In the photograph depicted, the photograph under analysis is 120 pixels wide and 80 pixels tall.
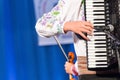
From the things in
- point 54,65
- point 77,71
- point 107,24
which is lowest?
point 54,65

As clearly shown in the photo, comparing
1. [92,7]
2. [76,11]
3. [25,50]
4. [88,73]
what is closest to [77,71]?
[88,73]

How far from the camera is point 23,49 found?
Answer: 113 inches

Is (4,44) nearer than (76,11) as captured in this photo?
No

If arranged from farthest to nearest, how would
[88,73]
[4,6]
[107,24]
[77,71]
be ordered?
[4,6] < [77,71] < [88,73] < [107,24]

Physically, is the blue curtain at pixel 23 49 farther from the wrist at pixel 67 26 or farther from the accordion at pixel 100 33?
the accordion at pixel 100 33

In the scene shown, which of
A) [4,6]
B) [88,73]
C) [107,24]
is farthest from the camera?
[4,6]

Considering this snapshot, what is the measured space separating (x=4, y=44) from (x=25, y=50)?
6.5 inches

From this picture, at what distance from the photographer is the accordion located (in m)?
1.51

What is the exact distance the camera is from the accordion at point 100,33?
1.51m

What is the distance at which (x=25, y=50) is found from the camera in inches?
114

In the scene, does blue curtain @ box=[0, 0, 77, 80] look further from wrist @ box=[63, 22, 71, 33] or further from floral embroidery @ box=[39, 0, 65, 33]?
wrist @ box=[63, 22, 71, 33]

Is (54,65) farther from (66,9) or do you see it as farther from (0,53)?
(66,9)

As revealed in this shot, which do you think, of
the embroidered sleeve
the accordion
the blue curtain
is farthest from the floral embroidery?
the blue curtain

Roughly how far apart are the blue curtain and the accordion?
139cm
